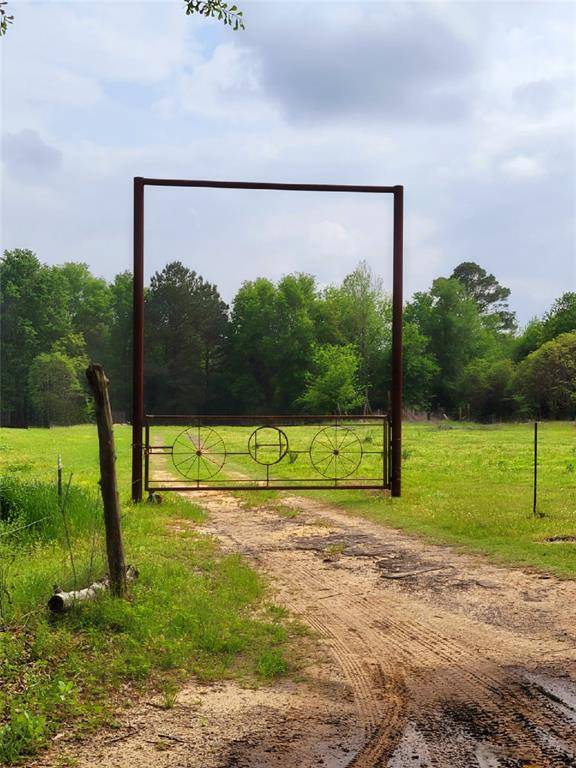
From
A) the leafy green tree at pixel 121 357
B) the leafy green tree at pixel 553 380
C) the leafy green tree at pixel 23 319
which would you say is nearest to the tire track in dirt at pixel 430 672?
the leafy green tree at pixel 121 357

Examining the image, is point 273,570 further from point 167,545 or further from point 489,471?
point 489,471

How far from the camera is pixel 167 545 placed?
30.6 feet

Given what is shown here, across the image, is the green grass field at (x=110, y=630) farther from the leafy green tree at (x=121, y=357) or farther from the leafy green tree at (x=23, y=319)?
the leafy green tree at (x=23, y=319)

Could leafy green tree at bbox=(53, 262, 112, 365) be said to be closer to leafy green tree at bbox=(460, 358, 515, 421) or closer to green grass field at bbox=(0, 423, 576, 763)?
leafy green tree at bbox=(460, 358, 515, 421)

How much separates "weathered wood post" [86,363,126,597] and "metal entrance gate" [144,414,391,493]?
18.9 feet

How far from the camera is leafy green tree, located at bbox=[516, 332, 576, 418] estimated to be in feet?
172

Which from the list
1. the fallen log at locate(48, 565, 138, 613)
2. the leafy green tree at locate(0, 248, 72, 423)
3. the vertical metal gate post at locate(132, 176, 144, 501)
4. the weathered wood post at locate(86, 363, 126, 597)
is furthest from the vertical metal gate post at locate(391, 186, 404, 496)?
the leafy green tree at locate(0, 248, 72, 423)

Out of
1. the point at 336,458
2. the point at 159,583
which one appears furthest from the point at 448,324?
the point at 159,583

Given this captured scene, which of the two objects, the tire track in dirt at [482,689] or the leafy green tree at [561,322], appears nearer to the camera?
the tire track in dirt at [482,689]

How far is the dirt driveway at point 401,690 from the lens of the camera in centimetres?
425

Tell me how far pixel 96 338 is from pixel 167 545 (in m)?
52.9

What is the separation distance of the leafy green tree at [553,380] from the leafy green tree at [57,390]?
2986cm

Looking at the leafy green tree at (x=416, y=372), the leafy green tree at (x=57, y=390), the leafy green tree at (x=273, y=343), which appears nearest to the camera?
the leafy green tree at (x=273, y=343)

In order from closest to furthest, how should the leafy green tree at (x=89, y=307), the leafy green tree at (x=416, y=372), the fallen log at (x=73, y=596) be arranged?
1. the fallen log at (x=73, y=596)
2. the leafy green tree at (x=416, y=372)
3. the leafy green tree at (x=89, y=307)
